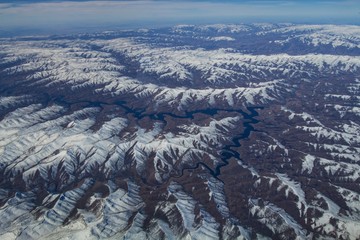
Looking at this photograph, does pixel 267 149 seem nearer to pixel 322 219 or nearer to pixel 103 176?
pixel 322 219

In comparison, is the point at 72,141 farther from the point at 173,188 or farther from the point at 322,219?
the point at 322,219

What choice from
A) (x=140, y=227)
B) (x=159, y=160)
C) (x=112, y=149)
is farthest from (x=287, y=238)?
(x=112, y=149)

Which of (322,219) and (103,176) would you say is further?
(103,176)

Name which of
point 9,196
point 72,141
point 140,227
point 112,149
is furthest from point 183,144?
point 9,196

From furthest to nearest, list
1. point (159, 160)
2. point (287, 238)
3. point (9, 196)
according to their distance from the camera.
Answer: point (159, 160) → point (9, 196) → point (287, 238)

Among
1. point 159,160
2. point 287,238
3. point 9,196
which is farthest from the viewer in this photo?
point 159,160

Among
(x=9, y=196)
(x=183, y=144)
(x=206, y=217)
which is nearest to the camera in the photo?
(x=206, y=217)

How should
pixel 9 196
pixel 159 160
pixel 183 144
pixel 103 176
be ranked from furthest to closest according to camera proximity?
pixel 183 144, pixel 159 160, pixel 103 176, pixel 9 196

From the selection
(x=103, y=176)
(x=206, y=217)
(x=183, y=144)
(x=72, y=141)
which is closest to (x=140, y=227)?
(x=206, y=217)

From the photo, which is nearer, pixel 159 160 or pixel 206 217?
pixel 206 217
